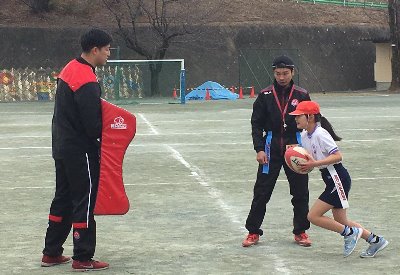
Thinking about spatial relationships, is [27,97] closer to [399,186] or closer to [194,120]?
[194,120]

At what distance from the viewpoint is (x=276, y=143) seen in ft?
29.9

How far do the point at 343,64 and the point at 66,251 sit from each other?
53243 millimetres

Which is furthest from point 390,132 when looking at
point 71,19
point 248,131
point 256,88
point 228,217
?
point 71,19

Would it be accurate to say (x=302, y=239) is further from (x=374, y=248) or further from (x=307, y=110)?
(x=307, y=110)

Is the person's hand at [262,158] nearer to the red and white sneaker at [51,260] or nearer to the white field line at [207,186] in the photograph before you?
the white field line at [207,186]

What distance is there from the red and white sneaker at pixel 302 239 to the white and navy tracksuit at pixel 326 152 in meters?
0.67

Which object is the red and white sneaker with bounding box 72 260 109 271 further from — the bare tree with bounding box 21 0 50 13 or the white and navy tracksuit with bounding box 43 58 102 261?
the bare tree with bounding box 21 0 50 13

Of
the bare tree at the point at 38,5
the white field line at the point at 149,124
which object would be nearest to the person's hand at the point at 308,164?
the white field line at the point at 149,124

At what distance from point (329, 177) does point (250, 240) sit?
111 centimetres

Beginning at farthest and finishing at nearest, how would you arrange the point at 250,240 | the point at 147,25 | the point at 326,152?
the point at 147,25 < the point at 250,240 < the point at 326,152

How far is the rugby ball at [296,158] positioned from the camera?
8.37 m

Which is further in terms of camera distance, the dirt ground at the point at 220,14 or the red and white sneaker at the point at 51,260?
the dirt ground at the point at 220,14

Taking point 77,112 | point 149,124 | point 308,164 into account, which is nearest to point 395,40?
point 149,124

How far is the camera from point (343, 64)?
2386 inches
